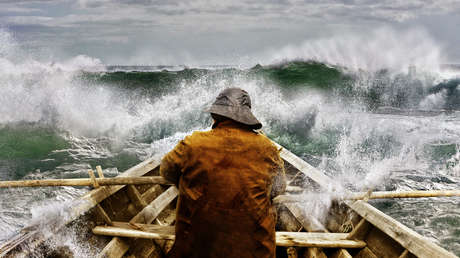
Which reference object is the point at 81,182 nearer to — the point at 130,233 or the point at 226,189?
the point at 130,233

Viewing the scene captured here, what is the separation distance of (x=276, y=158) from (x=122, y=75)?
67.9 feet

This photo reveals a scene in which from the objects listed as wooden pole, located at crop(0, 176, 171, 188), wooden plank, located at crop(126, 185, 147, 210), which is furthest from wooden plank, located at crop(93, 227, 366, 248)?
wooden plank, located at crop(126, 185, 147, 210)

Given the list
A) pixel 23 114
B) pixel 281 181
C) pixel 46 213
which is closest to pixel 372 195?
pixel 281 181

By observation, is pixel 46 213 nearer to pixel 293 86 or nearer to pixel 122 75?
pixel 293 86

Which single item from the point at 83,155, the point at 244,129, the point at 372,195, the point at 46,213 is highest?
the point at 244,129

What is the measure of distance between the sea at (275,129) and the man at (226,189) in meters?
1.63

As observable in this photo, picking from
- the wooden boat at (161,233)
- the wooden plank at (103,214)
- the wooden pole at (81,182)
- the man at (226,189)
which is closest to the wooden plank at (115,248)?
the wooden boat at (161,233)

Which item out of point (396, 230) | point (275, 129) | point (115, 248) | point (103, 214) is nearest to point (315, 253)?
point (396, 230)

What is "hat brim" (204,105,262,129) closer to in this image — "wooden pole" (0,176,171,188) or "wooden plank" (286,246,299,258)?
"wooden pole" (0,176,171,188)

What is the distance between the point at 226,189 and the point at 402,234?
1.77 meters

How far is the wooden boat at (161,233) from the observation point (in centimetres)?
253

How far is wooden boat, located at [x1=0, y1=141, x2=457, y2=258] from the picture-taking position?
2.53 meters

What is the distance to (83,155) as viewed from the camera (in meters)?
9.40

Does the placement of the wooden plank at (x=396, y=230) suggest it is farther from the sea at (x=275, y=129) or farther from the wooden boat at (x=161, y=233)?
the sea at (x=275, y=129)
